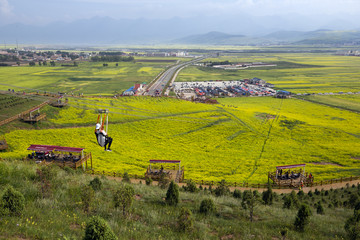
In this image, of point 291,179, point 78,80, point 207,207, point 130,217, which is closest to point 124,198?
point 130,217

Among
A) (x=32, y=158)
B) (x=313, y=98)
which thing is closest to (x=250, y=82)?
(x=313, y=98)

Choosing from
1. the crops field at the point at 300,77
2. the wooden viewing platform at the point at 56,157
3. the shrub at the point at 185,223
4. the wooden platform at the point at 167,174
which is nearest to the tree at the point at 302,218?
the shrub at the point at 185,223

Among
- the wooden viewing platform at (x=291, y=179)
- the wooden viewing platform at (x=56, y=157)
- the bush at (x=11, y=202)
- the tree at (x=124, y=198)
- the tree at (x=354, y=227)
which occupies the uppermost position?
the bush at (x=11, y=202)

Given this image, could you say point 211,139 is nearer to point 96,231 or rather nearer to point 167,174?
point 167,174

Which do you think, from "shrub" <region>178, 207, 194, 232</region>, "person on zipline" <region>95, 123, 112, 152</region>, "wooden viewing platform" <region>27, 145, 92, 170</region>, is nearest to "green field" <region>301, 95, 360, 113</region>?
"wooden viewing platform" <region>27, 145, 92, 170</region>

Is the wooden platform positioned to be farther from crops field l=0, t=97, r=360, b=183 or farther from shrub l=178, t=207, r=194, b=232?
shrub l=178, t=207, r=194, b=232

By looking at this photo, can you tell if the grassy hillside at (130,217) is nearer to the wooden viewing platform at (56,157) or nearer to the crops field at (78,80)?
the wooden viewing platform at (56,157)

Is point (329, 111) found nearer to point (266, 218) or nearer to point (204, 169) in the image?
point (204, 169)
